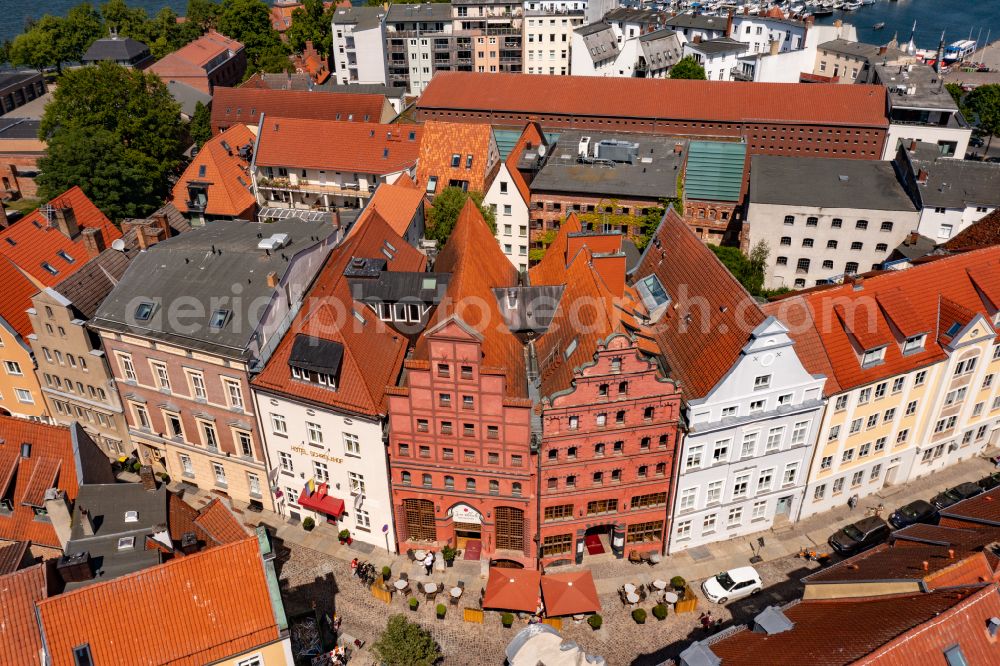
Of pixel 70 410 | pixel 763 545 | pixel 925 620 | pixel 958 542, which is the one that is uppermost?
pixel 925 620

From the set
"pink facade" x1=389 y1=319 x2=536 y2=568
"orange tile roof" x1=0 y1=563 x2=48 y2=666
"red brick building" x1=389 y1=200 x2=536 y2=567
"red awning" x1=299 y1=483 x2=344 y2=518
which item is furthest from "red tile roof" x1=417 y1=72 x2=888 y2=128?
"orange tile roof" x1=0 y1=563 x2=48 y2=666

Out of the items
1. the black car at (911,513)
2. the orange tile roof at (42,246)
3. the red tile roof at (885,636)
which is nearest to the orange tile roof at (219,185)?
the orange tile roof at (42,246)

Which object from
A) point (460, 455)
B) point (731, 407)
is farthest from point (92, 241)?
point (731, 407)

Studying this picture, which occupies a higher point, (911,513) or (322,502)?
(322,502)

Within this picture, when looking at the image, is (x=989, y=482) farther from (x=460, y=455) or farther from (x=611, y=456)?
(x=460, y=455)

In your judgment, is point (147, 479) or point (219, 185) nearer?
point (147, 479)

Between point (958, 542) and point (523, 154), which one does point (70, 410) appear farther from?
point (958, 542)

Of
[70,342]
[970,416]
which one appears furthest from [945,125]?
[70,342]
